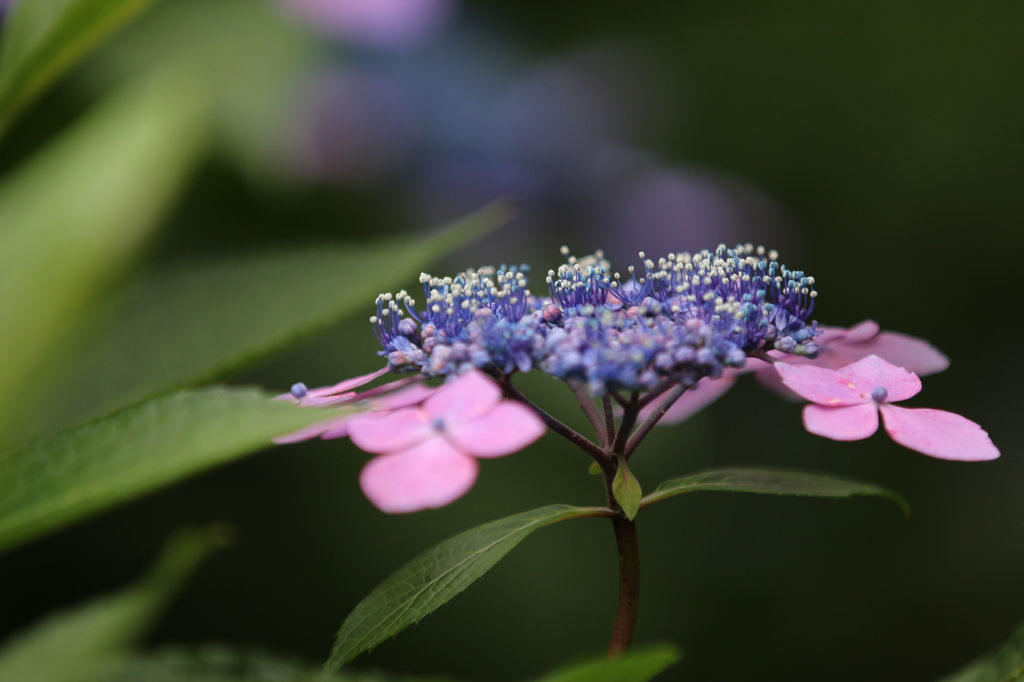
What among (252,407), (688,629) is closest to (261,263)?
(252,407)

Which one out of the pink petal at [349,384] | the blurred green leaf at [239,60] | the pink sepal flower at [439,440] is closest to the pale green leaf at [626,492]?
the pink sepal flower at [439,440]

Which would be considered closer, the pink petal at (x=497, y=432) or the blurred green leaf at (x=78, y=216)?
the pink petal at (x=497, y=432)

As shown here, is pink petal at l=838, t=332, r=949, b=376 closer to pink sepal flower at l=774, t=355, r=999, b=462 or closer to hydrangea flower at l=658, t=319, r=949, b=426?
hydrangea flower at l=658, t=319, r=949, b=426

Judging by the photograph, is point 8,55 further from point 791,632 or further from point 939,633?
point 939,633

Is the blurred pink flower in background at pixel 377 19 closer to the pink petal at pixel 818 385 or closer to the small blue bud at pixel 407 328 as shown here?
the small blue bud at pixel 407 328

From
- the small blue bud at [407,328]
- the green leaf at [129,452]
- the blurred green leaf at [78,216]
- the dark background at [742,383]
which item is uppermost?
the blurred green leaf at [78,216]

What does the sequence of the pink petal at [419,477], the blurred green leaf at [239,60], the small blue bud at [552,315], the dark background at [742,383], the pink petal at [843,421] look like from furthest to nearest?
the dark background at [742,383] → the blurred green leaf at [239,60] → the small blue bud at [552,315] → the pink petal at [843,421] → the pink petal at [419,477]
